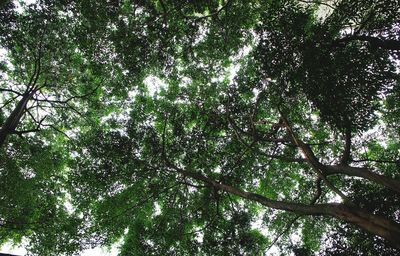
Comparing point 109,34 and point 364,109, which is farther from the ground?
point 109,34

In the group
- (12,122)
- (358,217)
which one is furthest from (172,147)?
(358,217)

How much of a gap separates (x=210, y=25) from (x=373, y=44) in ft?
22.4

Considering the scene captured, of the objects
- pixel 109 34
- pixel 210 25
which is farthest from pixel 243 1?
pixel 109 34

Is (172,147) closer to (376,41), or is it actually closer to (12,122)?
(12,122)

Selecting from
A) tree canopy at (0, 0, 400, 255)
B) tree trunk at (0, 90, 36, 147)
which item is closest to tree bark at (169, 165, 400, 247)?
tree canopy at (0, 0, 400, 255)

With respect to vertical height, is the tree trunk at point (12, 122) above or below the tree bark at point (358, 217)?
above

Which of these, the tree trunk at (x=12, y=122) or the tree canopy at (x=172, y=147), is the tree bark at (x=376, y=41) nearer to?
the tree canopy at (x=172, y=147)

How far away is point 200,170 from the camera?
14367 mm

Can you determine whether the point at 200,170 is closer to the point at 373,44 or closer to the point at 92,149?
the point at 92,149

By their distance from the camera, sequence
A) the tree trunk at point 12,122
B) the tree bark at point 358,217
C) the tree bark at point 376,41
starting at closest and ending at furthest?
the tree bark at point 358,217
the tree bark at point 376,41
the tree trunk at point 12,122

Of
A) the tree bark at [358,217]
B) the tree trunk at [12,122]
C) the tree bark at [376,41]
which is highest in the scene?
the tree bark at [376,41]

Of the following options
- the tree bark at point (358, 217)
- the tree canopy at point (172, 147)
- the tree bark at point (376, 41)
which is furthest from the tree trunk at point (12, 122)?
the tree bark at point (376, 41)

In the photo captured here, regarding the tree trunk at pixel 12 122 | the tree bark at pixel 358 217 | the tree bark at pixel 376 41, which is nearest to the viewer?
the tree bark at pixel 358 217

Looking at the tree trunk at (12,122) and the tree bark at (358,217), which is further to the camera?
the tree trunk at (12,122)
